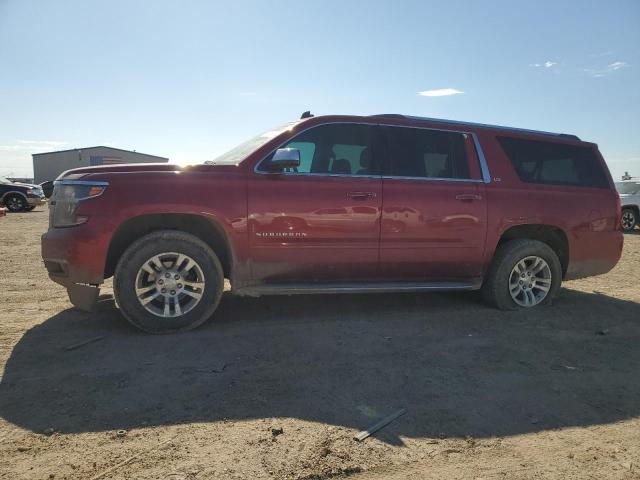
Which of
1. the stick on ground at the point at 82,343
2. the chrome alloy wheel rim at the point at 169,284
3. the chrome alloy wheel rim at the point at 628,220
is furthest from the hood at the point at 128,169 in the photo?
the chrome alloy wheel rim at the point at 628,220

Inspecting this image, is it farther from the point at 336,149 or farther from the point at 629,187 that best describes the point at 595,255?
the point at 629,187

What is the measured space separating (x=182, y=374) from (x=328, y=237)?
1.79 m

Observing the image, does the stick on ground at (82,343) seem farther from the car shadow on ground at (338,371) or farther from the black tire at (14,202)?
the black tire at (14,202)

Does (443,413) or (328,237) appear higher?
(328,237)

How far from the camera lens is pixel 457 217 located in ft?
15.0

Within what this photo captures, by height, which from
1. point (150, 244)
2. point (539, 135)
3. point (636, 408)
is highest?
point (539, 135)

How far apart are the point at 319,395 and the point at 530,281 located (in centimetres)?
327

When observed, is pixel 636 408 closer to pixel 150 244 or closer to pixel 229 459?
pixel 229 459

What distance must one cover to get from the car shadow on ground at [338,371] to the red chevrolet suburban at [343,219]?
388 millimetres

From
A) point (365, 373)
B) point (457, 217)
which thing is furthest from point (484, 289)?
point (365, 373)

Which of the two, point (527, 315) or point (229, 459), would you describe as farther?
point (527, 315)

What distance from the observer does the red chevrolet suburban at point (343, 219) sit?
3844 millimetres

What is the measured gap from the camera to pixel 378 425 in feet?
8.13

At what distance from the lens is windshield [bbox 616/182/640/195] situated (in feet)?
48.1
